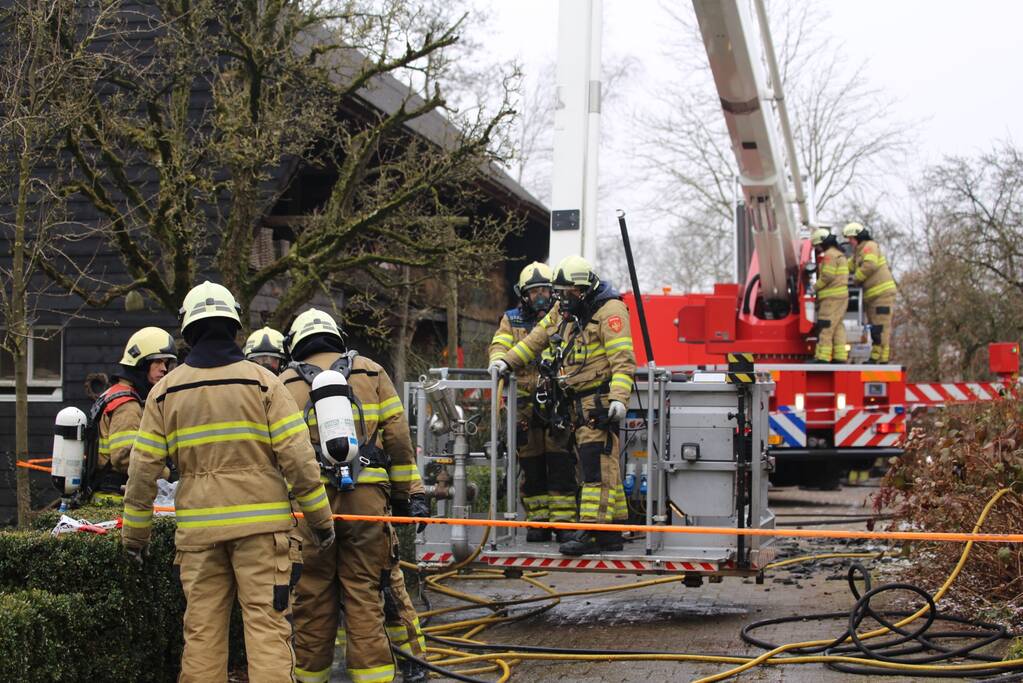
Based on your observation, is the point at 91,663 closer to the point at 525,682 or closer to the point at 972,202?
the point at 525,682

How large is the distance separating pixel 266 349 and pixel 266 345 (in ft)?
0.08

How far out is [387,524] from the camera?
20.5ft

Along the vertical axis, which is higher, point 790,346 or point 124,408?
point 790,346

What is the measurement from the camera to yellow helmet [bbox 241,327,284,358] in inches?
283

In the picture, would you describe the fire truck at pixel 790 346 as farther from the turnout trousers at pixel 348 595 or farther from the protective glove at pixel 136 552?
the protective glove at pixel 136 552

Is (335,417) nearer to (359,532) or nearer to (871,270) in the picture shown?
(359,532)

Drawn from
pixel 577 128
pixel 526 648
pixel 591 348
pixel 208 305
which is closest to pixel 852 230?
pixel 577 128

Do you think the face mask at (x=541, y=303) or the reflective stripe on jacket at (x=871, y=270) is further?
the reflective stripe on jacket at (x=871, y=270)

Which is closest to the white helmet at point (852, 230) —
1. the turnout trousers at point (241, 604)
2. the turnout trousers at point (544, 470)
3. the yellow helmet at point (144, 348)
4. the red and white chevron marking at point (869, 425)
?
the red and white chevron marking at point (869, 425)

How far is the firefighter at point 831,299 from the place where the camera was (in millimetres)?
14234

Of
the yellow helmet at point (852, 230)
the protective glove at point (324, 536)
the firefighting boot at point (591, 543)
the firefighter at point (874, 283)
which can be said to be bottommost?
the firefighting boot at point (591, 543)

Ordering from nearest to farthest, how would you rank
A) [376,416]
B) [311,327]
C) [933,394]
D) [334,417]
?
[334,417] → [376,416] → [311,327] → [933,394]

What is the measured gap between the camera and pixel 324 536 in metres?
5.55

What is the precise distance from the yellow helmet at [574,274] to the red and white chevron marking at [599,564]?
1817mm
